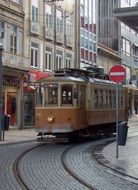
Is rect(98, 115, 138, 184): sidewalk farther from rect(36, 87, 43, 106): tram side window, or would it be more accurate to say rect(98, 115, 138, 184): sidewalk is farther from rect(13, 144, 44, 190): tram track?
rect(36, 87, 43, 106): tram side window

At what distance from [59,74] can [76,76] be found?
36.6 inches

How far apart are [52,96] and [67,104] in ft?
2.60

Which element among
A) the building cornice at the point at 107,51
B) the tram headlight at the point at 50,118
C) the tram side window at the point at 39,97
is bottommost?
the tram headlight at the point at 50,118

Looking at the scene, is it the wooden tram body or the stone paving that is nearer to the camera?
the stone paving

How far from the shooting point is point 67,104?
24812mm

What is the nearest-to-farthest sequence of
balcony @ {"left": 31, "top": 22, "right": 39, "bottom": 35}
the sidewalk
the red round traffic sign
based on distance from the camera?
the sidewalk → the red round traffic sign → balcony @ {"left": 31, "top": 22, "right": 39, "bottom": 35}

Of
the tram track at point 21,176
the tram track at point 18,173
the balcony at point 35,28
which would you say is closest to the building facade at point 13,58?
the balcony at point 35,28

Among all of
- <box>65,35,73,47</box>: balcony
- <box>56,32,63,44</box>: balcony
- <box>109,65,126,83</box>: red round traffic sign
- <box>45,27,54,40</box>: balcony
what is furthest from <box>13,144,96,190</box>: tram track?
<box>65,35,73,47</box>: balcony

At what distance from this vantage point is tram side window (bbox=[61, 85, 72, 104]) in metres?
24.8

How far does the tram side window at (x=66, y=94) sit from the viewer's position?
24828mm

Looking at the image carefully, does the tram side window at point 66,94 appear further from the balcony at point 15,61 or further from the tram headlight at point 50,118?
the balcony at point 15,61

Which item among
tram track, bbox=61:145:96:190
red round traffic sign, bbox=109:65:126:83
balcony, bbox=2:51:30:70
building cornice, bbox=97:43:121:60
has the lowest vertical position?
tram track, bbox=61:145:96:190

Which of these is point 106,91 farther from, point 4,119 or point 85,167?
point 85,167

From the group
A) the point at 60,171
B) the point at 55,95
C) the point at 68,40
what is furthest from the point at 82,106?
the point at 68,40
